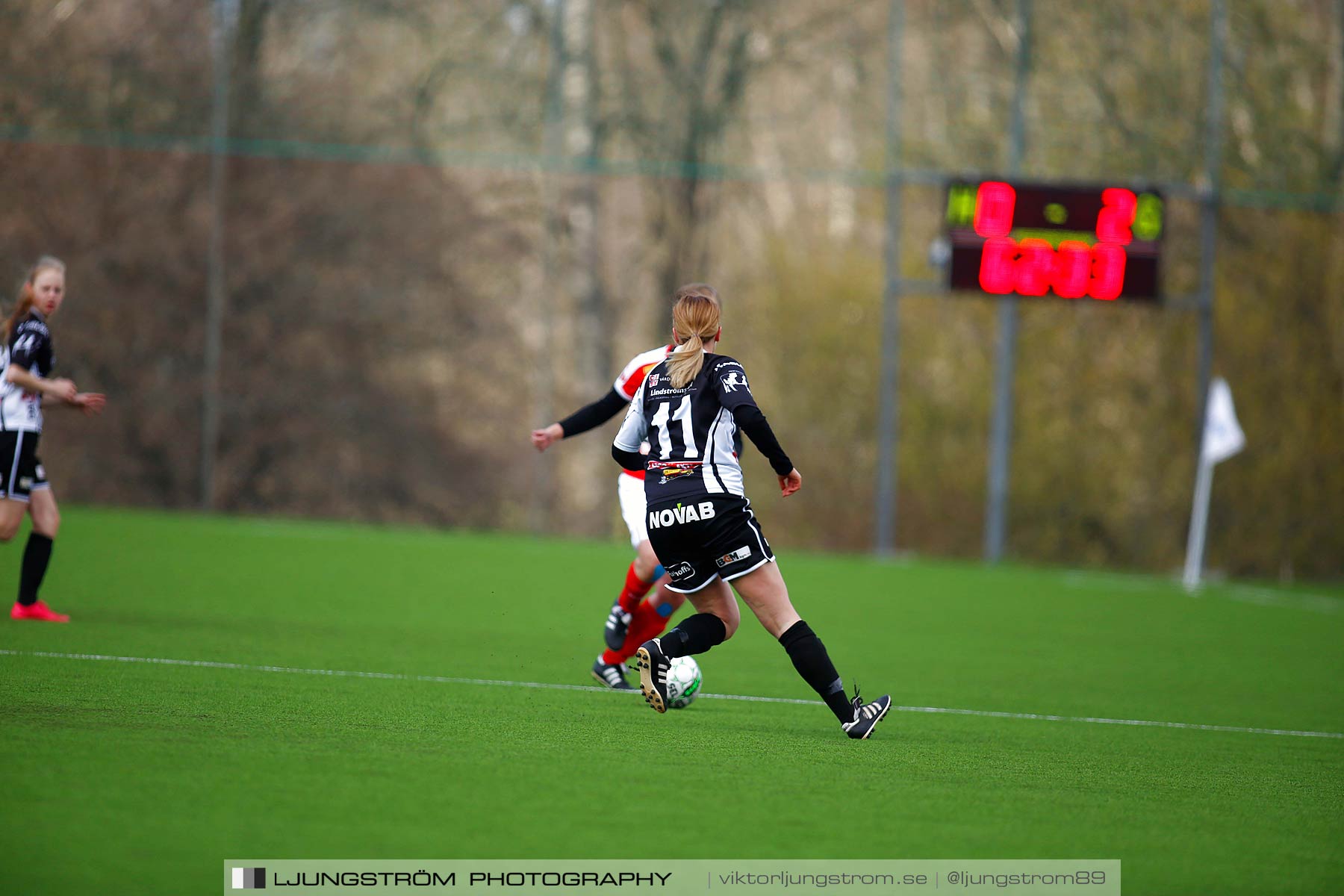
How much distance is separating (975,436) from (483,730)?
1416 cm

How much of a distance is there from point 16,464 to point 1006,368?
12.5 metres

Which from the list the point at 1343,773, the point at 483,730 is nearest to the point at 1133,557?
the point at 1343,773

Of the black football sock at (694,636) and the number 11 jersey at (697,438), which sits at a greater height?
the number 11 jersey at (697,438)

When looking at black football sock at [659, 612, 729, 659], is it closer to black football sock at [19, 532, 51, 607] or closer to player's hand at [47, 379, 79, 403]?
player's hand at [47, 379, 79, 403]

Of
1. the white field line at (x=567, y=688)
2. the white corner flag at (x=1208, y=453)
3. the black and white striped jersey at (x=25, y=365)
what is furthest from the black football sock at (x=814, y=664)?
the white corner flag at (x=1208, y=453)

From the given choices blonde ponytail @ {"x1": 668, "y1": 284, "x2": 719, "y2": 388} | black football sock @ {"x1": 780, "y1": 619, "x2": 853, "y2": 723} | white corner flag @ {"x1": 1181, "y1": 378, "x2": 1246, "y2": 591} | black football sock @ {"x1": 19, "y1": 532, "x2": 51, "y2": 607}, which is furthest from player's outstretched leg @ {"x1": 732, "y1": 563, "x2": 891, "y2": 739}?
white corner flag @ {"x1": 1181, "y1": 378, "x2": 1246, "y2": 591}

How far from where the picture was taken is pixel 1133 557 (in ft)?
62.9

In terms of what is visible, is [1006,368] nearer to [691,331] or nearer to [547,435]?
[547,435]

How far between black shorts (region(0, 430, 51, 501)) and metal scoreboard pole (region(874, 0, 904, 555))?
11603mm

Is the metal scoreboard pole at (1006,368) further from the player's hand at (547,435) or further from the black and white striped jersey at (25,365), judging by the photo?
the black and white striped jersey at (25,365)

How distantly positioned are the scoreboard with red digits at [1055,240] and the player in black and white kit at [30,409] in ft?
32.4

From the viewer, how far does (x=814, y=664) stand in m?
6.18

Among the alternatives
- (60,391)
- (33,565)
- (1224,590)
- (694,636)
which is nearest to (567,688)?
(694,636)

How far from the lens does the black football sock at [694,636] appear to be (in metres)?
6.20
